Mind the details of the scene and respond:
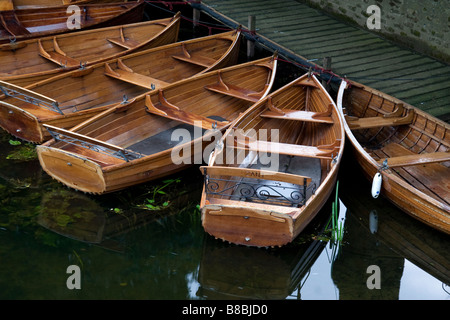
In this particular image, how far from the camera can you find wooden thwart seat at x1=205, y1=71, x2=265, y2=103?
942cm

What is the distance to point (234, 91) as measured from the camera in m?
9.60

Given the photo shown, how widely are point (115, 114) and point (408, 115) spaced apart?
15.6 ft

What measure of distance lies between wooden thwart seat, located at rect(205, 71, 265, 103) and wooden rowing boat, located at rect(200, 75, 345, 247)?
19.2 inches

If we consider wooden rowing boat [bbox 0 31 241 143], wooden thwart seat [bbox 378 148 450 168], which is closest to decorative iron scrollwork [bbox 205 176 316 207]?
→ wooden thwart seat [bbox 378 148 450 168]

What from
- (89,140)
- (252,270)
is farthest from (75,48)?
(252,270)

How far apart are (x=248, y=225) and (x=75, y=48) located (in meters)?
6.38

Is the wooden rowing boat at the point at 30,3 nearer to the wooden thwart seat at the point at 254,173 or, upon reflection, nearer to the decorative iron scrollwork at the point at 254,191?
the decorative iron scrollwork at the point at 254,191

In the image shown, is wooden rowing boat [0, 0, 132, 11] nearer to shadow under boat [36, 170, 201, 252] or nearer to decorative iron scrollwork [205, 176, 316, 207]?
shadow under boat [36, 170, 201, 252]

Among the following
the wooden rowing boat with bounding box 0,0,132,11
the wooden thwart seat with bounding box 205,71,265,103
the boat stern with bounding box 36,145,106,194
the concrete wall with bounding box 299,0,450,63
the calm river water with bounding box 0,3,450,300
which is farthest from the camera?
the wooden rowing boat with bounding box 0,0,132,11

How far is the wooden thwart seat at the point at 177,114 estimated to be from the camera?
8508 millimetres

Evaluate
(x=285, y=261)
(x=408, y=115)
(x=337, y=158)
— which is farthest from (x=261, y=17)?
(x=285, y=261)

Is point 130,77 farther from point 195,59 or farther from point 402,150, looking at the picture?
point 402,150

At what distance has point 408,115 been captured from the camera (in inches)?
340

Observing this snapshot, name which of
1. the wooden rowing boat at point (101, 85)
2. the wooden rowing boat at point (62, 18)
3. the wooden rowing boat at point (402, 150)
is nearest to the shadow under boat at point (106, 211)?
the wooden rowing boat at point (101, 85)
